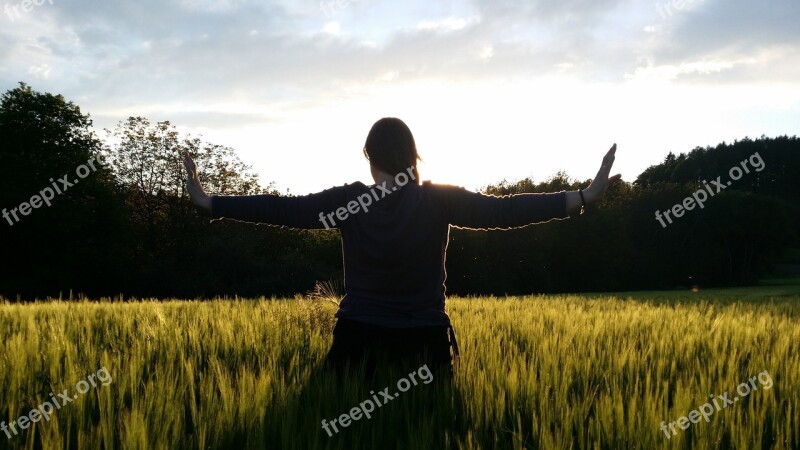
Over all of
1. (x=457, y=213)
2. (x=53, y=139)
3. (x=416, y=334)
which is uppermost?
(x=53, y=139)

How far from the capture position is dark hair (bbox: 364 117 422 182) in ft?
10.2

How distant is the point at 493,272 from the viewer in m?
42.0

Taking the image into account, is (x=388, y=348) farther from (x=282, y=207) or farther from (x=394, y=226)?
(x=282, y=207)

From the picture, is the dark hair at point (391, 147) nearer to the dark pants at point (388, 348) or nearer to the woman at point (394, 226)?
the woman at point (394, 226)

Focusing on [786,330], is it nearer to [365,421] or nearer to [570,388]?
[570,388]

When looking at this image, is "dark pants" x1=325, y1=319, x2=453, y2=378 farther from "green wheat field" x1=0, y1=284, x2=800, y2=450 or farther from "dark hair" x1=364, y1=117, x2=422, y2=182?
"dark hair" x1=364, y1=117, x2=422, y2=182

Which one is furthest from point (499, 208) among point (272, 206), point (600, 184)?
point (272, 206)

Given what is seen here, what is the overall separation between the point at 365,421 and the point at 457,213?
121cm

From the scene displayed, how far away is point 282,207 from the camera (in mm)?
3225

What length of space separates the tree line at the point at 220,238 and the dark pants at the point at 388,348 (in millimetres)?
19431

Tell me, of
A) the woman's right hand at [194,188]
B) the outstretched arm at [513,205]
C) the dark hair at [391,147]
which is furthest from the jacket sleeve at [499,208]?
the woman's right hand at [194,188]

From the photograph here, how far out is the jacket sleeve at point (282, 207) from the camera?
320 centimetres

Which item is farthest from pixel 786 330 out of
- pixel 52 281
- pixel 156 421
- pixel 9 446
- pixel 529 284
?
pixel 529 284

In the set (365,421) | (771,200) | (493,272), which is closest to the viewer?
(365,421)
